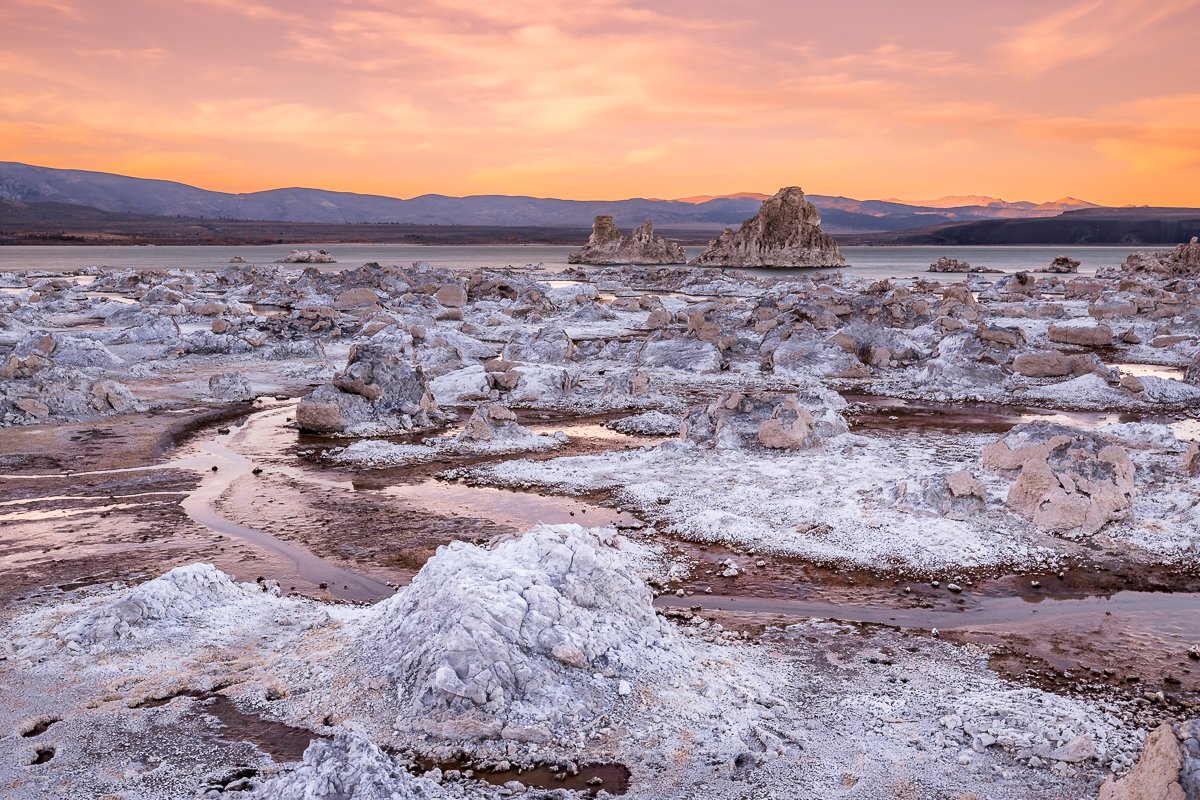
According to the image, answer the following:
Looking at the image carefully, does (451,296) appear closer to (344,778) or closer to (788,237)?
(344,778)

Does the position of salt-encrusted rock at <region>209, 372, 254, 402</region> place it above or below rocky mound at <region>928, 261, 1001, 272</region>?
below

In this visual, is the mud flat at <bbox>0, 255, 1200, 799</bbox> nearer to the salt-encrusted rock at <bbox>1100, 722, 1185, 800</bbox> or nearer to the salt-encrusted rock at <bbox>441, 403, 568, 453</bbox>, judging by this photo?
the salt-encrusted rock at <bbox>441, 403, 568, 453</bbox>

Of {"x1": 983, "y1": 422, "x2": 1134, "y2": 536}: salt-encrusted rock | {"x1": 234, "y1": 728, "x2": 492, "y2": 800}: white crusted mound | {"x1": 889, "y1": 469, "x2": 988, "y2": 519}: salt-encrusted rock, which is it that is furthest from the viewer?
{"x1": 889, "y1": 469, "x2": 988, "y2": 519}: salt-encrusted rock

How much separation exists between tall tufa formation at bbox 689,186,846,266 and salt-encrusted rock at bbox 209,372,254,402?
8502 cm

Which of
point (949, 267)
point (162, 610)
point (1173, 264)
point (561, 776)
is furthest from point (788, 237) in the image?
point (561, 776)

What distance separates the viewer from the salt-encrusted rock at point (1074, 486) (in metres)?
10.3

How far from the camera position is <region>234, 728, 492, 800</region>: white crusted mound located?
468cm

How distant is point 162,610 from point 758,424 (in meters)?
9.32

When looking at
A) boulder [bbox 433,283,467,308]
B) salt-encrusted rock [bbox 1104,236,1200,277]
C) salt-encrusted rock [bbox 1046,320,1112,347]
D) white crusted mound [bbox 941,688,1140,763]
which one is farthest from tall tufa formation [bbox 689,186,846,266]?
white crusted mound [bbox 941,688,1140,763]

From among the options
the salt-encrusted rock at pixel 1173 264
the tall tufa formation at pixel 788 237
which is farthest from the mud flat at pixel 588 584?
the tall tufa formation at pixel 788 237

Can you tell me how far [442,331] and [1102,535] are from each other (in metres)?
21.4

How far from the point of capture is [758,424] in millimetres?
14133

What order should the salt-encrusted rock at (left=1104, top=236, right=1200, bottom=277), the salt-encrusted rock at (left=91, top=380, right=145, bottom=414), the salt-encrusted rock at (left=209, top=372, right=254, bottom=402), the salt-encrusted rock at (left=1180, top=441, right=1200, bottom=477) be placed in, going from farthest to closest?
the salt-encrusted rock at (left=1104, top=236, right=1200, bottom=277), the salt-encrusted rock at (left=209, top=372, right=254, bottom=402), the salt-encrusted rock at (left=91, top=380, right=145, bottom=414), the salt-encrusted rock at (left=1180, top=441, right=1200, bottom=477)

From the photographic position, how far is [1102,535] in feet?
33.4
